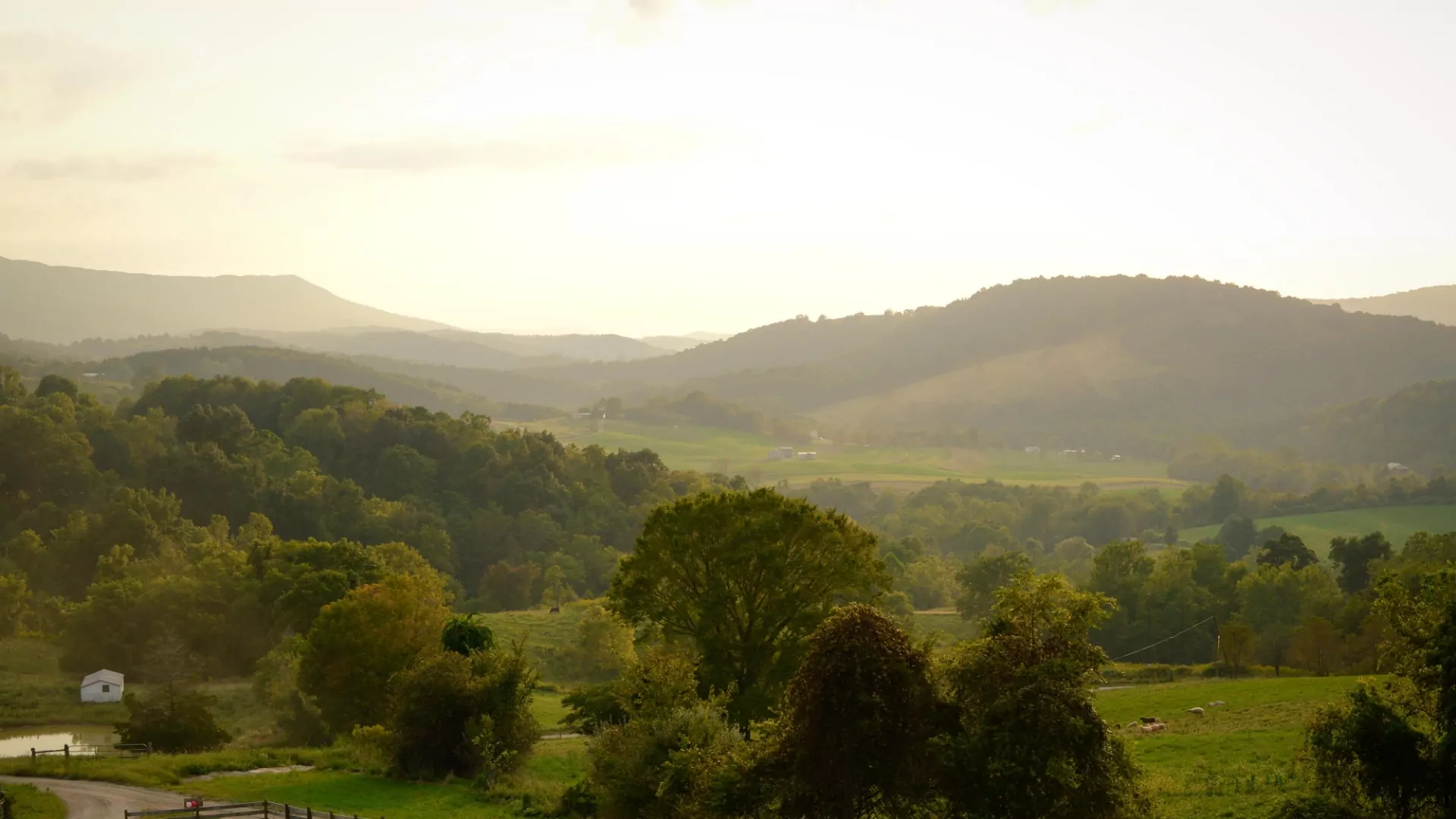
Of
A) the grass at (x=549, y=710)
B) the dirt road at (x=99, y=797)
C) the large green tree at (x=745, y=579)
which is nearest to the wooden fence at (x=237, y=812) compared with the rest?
the dirt road at (x=99, y=797)

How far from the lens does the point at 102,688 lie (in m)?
76.8

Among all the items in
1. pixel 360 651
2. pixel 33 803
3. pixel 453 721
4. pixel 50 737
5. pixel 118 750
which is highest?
pixel 360 651

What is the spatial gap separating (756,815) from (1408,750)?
16.0 metres

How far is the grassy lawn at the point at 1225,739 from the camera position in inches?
1442

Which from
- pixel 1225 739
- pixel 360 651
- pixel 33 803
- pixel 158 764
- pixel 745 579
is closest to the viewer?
pixel 33 803

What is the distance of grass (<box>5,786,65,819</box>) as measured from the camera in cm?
3847

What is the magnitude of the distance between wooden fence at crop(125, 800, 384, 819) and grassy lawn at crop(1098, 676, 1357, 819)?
24344 millimetres

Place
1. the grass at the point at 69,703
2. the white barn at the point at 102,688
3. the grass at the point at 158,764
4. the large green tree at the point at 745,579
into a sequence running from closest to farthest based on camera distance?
1. the grass at the point at 158,764
2. the large green tree at the point at 745,579
3. the grass at the point at 69,703
4. the white barn at the point at 102,688

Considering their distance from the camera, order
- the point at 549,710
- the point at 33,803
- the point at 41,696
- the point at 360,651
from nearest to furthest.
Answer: the point at 33,803
the point at 360,651
the point at 549,710
the point at 41,696

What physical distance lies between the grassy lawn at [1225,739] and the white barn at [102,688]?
61268 millimetres

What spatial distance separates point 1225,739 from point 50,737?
61.3 meters

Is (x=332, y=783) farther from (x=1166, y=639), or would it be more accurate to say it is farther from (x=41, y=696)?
(x=1166, y=639)

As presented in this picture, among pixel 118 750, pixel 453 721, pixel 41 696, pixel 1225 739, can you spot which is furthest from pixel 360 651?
pixel 1225 739

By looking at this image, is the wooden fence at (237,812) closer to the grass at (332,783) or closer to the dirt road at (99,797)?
the dirt road at (99,797)
